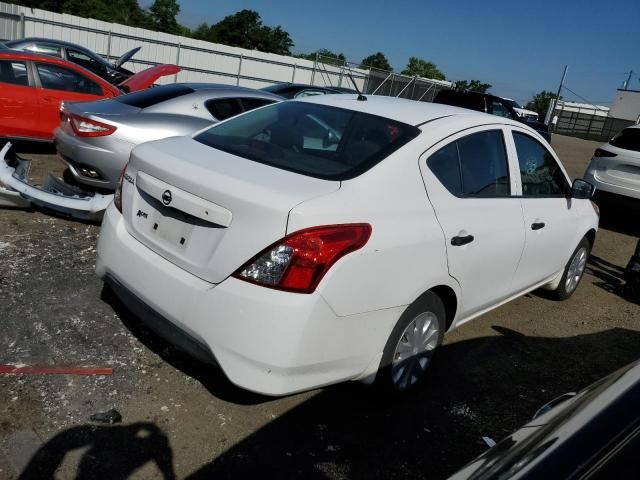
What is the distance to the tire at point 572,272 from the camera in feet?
16.5

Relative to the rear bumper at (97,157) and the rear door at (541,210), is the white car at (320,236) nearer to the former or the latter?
the rear door at (541,210)

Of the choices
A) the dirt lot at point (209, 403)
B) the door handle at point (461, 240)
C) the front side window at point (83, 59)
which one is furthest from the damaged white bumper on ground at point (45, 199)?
the front side window at point (83, 59)

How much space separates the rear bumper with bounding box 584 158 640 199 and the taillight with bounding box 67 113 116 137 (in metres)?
7.22

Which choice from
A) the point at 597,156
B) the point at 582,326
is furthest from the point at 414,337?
the point at 597,156

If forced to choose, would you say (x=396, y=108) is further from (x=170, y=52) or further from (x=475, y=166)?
(x=170, y=52)

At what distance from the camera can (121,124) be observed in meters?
5.44

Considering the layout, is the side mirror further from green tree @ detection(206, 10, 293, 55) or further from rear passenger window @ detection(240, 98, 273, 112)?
green tree @ detection(206, 10, 293, 55)

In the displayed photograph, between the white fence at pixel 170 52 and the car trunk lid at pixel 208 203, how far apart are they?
785 inches

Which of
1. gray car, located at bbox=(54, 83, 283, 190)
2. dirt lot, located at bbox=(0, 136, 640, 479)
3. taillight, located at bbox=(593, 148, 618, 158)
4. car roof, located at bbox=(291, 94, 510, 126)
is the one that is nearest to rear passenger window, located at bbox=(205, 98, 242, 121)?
gray car, located at bbox=(54, 83, 283, 190)

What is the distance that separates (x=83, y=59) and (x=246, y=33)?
72.2 metres

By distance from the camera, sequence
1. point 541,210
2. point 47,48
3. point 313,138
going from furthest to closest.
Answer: point 47,48 → point 541,210 → point 313,138

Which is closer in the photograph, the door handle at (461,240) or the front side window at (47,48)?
the door handle at (461,240)

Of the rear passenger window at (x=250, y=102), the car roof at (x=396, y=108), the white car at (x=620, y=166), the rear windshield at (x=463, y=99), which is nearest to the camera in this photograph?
the car roof at (x=396, y=108)

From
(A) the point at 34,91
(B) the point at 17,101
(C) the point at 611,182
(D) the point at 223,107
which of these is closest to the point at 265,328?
(D) the point at 223,107
